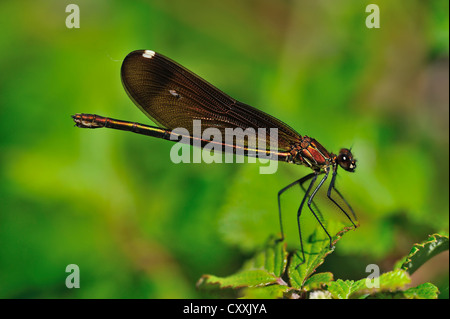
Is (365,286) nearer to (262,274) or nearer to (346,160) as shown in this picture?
(262,274)

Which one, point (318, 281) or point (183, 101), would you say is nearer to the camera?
point (318, 281)

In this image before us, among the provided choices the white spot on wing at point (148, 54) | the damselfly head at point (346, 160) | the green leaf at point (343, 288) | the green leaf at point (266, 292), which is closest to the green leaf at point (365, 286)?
the green leaf at point (343, 288)

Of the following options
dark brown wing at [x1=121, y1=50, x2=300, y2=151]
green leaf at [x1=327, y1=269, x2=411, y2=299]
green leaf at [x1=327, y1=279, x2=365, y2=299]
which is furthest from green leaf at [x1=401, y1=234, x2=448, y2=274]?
dark brown wing at [x1=121, y1=50, x2=300, y2=151]

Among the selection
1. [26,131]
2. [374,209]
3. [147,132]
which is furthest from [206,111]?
[26,131]

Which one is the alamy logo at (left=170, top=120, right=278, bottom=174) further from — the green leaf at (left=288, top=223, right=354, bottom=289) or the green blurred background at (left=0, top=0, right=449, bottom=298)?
the green leaf at (left=288, top=223, right=354, bottom=289)

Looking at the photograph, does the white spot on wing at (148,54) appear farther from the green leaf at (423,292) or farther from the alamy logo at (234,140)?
the green leaf at (423,292)

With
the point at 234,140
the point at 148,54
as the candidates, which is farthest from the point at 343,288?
the point at 148,54
